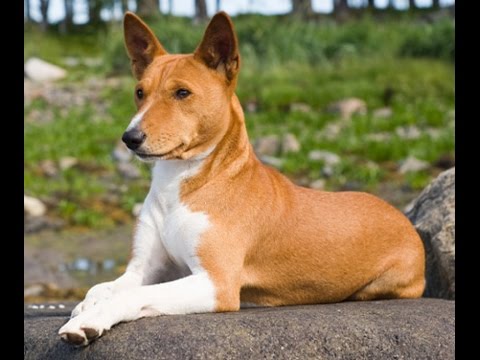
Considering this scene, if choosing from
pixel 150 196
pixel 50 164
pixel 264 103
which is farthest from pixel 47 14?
pixel 150 196

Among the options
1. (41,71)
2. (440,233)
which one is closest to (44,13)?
(41,71)

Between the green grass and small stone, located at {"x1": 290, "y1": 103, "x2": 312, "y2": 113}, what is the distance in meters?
0.13

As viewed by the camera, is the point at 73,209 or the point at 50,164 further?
the point at 50,164

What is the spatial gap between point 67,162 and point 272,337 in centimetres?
1232

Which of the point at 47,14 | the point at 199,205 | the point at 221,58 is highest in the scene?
the point at 221,58

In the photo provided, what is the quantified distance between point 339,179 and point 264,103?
6601mm

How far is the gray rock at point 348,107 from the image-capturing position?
20141 mm

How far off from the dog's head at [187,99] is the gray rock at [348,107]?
569 inches

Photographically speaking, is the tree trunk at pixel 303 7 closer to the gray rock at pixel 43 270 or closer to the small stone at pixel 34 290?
the gray rock at pixel 43 270

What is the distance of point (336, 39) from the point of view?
1104 inches

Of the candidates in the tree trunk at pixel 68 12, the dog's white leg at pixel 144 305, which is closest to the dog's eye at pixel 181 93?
the dog's white leg at pixel 144 305

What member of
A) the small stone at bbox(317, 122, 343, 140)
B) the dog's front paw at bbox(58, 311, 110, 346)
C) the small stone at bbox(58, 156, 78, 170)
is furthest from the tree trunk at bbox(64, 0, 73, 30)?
the dog's front paw at bbox(58, 311, 110, 346)

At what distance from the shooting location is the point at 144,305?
16.9ft

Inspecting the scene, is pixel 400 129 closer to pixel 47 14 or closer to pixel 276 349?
pixel 276 349
